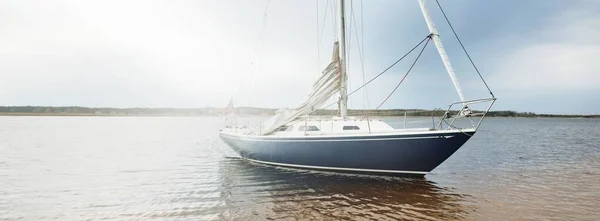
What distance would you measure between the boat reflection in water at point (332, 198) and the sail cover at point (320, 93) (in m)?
2.43

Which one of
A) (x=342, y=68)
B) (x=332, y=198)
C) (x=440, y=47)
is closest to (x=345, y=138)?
(x=332, y=198)

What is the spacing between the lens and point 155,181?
11.9 metres

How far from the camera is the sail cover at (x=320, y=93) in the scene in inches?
520

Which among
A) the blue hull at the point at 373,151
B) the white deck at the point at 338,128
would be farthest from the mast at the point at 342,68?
the blue hull at the point at 373,151

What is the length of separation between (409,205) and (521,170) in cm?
973

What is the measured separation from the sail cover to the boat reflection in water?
7.98 feet

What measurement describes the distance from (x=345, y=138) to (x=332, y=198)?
2.52 meters

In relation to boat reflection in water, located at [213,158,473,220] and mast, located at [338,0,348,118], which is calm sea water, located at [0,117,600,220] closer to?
boat reflection in water, located at [213,158,473,220]

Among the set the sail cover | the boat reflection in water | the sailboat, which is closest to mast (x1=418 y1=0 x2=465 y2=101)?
the sailboat

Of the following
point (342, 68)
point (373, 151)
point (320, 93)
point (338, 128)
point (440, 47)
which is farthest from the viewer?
point (320, 93)

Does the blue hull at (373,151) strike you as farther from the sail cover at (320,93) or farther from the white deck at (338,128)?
the sail cover at (320,93)

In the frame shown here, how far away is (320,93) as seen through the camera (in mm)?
13398

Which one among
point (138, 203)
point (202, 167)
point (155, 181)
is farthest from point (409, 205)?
point (202, 167)

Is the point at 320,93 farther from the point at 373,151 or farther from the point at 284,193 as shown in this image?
the point at 284,193
